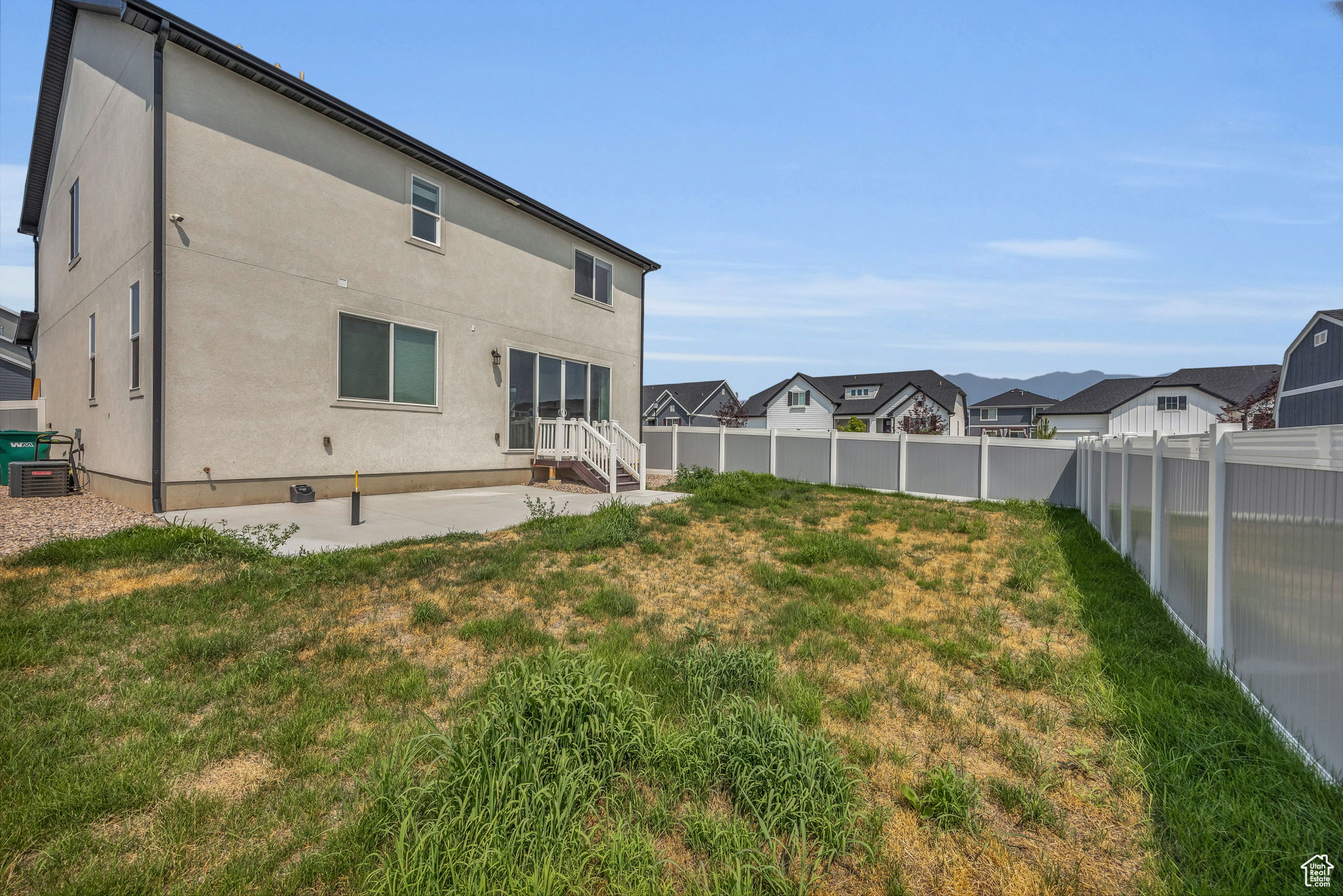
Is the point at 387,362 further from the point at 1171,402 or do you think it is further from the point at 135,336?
the point at 1171,402

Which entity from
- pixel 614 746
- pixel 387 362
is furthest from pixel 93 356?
pixel 614 746

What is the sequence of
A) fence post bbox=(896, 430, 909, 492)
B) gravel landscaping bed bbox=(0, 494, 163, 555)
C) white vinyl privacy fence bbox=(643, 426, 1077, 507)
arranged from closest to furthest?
gravel landscaping bed bbox=(0, 494, 163, 555) < white vinyl privacy fence bbox=(643, 426, 1077, 507) < fence post bbox=(896, 430, 909, 492)

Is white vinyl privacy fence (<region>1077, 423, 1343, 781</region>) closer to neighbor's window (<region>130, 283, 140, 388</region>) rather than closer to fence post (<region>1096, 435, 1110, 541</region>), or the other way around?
fence post (<region>1096, 435, 1110, 541</region>)

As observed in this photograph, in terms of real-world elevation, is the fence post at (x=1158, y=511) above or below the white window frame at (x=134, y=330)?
below

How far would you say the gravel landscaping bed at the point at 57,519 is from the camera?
6426mm

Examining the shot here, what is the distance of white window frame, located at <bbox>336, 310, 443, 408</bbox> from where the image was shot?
33.1 ft

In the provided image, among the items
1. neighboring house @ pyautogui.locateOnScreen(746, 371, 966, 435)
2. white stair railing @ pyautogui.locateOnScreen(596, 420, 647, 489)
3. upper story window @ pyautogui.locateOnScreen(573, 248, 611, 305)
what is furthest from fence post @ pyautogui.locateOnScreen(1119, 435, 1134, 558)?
neighboring house @ pyautogui.locateOnScreen(746, 371, 966, 435)

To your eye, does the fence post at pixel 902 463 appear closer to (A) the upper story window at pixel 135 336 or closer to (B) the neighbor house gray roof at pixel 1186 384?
(A) the upper story window at pixel 135 336

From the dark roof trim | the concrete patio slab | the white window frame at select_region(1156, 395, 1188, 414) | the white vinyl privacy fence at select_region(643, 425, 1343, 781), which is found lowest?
the concrete patio slab

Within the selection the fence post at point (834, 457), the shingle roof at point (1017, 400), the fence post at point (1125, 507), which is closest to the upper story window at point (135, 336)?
the fence post at point (1125, 507)

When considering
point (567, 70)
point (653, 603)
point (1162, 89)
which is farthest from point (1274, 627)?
point (567, 70)

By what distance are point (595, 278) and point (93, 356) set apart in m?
10.5

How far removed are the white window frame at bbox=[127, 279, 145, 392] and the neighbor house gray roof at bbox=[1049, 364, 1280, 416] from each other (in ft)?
163

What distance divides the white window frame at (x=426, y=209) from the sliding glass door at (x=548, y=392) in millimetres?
2720
